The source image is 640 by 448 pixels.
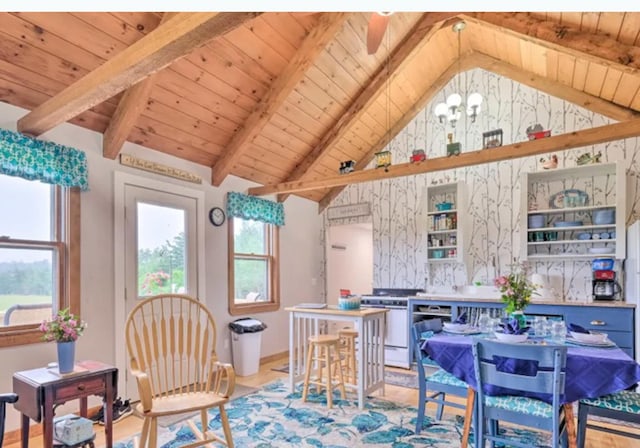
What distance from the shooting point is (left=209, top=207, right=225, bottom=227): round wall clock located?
4594mm

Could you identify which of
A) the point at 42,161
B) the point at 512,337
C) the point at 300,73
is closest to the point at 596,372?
the point at 512,337

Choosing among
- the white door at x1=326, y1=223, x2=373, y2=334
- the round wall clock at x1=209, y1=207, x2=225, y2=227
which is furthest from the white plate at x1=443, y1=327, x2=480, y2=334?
the white door at x1=326, y1=223, x2=373, y2=334

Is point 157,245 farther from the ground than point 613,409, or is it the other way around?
point 157,245

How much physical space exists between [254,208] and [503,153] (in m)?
3.07

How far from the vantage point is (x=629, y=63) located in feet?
9.83

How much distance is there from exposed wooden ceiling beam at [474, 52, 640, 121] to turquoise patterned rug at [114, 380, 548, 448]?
3.59m

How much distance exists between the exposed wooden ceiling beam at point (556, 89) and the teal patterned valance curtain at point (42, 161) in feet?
16.2

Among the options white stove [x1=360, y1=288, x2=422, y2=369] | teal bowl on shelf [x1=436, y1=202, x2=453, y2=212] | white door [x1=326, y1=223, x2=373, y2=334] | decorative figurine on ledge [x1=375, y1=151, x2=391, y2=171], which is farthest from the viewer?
white door [x1=326, y1=223, x2=373, y2=334]

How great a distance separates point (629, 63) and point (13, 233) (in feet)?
16.6

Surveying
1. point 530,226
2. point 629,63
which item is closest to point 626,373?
point 629,63

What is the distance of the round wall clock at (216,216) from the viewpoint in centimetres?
459

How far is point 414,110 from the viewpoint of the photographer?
567cm

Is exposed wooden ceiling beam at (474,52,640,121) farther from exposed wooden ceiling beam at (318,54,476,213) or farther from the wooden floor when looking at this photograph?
the wooden floor

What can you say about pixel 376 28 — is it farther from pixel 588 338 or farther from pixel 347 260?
pixel 347 260
